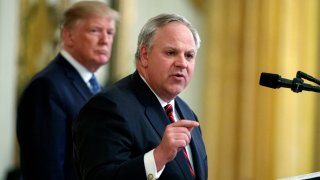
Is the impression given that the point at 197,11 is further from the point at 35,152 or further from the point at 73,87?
the point at 35,152

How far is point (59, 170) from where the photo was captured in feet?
8.79

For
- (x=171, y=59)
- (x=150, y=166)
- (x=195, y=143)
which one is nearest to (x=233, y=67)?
(x=195, y=143)

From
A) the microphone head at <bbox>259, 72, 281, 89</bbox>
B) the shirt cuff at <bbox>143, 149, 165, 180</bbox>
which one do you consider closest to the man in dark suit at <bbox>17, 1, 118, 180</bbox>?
the shirt cuff at <bbox>143, 149, 165, 180</bbox>

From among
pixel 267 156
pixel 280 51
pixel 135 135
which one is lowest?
pixel 267 156

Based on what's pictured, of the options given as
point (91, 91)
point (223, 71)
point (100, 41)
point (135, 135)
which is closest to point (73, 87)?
point (91, 91)

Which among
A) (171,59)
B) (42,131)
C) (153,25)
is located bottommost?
(42,131)

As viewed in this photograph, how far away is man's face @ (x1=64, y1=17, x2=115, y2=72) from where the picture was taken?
3.04 meters

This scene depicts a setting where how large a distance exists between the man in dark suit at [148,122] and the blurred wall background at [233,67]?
1.99m

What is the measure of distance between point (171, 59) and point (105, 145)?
1.26ft

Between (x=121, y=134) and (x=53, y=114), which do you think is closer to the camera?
(x=121, y=134)

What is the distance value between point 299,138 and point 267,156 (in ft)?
0.84

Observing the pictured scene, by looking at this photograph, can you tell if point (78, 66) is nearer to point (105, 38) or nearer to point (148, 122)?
point (105, 38)

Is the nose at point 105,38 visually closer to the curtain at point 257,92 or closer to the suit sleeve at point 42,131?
the suit sleeve at point 42,131

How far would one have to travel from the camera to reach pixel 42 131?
270cm
